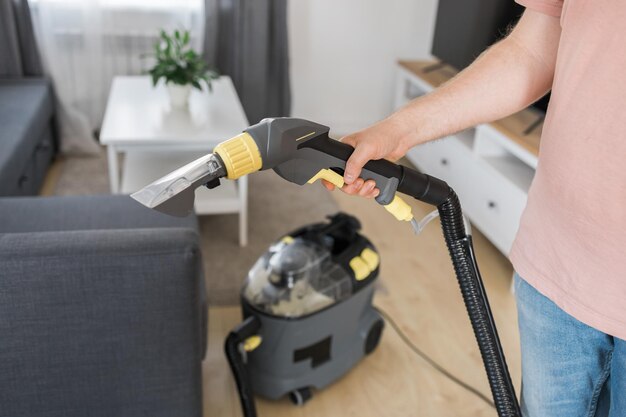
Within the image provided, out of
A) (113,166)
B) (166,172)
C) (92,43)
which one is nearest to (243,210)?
(166,172)

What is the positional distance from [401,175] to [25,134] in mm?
2085

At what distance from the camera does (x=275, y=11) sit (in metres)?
3.46

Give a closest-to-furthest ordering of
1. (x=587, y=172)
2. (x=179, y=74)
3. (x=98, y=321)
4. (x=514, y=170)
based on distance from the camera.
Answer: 1. (x=587, y=172)
2. (x=98, y=321)
3. (x=514, y=170)
4. (x=179, y=74)

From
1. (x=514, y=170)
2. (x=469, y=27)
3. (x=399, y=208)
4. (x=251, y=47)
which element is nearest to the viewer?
(x=399, y=208)

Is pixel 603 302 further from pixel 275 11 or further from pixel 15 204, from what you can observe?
pixel 275 11

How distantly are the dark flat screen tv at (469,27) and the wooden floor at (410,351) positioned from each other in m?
0.73

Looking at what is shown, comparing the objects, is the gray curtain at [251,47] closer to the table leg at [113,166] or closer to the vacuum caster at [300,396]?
the table leg at [113,166]

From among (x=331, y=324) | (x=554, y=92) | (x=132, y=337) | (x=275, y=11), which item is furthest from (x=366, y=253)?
(x=275, y=11)

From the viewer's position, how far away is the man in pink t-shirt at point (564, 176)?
0.83 metres

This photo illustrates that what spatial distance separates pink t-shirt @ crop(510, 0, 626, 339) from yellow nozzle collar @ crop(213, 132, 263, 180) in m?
0.42

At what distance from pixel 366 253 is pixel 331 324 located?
215 mm

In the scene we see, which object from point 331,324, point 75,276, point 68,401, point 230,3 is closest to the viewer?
point 75,276

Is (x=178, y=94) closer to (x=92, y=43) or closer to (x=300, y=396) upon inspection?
(x=92, y=43)

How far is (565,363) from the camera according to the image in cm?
95
